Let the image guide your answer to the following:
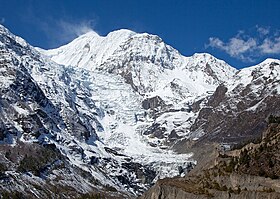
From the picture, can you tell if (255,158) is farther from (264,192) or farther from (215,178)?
(264,192)

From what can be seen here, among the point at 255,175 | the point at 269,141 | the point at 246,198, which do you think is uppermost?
the point at 269,141

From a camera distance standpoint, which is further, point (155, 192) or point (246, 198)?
point (155, 192)

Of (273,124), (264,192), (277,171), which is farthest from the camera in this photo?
(273,124)

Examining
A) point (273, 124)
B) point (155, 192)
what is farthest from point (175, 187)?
point (273, 124)

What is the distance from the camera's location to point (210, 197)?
140125mm

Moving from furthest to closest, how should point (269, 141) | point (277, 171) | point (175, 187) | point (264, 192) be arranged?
point (269, 141)
point (175, 187)
point (277, 171)
point (264, 192)

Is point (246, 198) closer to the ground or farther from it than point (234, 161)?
closer to the ground

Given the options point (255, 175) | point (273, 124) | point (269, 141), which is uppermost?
point (273, 124)

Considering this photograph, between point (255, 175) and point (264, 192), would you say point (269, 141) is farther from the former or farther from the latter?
point (264, 192)

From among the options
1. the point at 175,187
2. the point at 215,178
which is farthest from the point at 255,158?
the point at 175,187

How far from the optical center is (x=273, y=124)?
18775 centimetres

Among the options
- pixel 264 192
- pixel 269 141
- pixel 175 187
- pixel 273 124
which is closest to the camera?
pixel 264 192

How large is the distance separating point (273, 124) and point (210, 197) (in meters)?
55.6

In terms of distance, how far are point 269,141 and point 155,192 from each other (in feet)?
112
